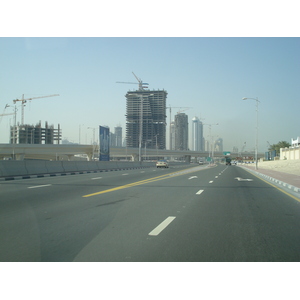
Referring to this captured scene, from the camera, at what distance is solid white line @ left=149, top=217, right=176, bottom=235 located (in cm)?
726

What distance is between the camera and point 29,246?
6.15 m

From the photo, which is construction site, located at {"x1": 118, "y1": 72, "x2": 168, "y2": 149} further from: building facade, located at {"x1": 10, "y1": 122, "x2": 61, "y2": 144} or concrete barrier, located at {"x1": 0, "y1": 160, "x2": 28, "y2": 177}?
concrete barrier, located at {"x1": 0, "y1": 160, "x2": 28, "y2": 177}

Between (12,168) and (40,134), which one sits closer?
(12,168)

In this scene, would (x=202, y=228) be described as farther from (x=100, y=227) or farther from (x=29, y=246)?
(x=29, y=246)

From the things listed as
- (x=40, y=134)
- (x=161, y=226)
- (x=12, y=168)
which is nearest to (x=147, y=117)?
(x=40, y=134)

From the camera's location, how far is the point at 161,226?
7.91 metres

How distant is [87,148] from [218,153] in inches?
2790

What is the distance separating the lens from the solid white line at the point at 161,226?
7.26m

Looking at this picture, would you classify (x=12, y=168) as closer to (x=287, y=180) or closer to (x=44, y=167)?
(x=44, y=167)

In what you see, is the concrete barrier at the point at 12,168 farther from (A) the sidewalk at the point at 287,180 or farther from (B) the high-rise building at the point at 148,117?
(B) the high-rise building at the point at 148,117

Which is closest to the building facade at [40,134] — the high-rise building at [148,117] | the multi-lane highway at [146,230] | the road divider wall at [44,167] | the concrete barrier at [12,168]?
the high-rise building at [148,117]

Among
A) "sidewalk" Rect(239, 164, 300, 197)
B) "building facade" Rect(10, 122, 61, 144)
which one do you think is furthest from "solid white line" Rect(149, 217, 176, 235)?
"building facade" Rect(10, 122, 61, 144)

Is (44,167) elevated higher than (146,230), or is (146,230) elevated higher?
(44,167)

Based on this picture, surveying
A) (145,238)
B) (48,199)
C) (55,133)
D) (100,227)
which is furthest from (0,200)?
(55,133)
